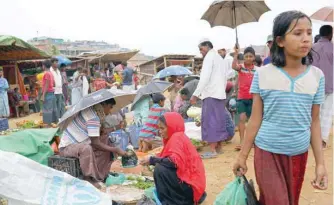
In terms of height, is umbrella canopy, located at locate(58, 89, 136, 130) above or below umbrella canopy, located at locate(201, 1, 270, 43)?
below

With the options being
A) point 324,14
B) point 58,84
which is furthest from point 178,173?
point 58,84

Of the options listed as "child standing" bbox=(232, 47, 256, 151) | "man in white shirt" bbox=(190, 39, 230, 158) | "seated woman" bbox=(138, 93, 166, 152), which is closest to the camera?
"man in white shirt" bbox=(190, 39, 230, 158)

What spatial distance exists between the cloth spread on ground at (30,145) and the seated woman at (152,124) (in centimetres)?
183

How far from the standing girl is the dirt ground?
160 cm

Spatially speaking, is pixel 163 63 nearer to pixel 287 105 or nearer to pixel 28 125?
pixel 28 125

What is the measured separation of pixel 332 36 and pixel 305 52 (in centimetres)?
325

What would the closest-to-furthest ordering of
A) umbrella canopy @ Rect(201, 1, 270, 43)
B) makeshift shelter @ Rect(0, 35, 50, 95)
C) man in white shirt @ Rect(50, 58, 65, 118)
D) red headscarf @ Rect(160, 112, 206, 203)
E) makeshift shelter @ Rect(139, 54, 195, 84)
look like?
1. red headscarf @ Rect(160, 112, 206, 203)
2. umbrella canopy @ Rect(201, 1, 270, 43)
3. man in white shirt @ Rect(50, 58, 65, 118)
4. makeshift shelter @ Rect(0, 35, 50, 95)
5. makeshift shelter @ Rect(139, 54, 195, 84)

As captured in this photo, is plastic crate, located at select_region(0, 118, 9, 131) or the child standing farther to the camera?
plastic crate, located at select_region(0, 118, 9, 131)

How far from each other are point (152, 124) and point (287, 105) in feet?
12.1

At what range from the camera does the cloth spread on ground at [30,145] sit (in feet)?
12.9

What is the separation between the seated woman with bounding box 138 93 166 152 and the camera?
5613 mm

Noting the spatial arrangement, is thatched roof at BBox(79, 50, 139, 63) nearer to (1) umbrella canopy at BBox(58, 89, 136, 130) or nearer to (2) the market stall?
(2) the market stall

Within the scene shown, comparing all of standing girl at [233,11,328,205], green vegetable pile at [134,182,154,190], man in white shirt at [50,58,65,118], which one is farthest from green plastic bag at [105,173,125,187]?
man in white shirt at [50,58,65,118]

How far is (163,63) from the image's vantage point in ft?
63.0
